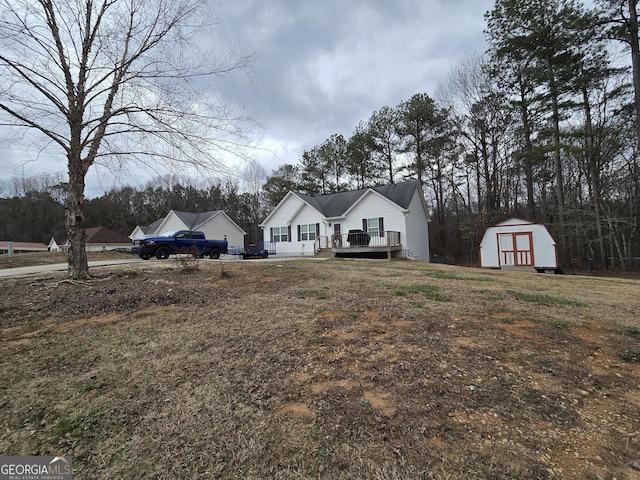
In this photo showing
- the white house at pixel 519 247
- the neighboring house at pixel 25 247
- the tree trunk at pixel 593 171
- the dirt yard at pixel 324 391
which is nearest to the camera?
the dirt yard at pixel 324 391

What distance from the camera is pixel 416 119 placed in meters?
24.8

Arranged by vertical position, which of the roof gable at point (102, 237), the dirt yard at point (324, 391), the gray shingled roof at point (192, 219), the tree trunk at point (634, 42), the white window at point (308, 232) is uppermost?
Answer: the tree trunk at point (634, 42)

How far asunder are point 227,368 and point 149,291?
386cm

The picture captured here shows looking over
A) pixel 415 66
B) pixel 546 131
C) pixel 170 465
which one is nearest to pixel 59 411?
pixel 170 465

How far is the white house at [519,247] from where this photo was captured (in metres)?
14.6

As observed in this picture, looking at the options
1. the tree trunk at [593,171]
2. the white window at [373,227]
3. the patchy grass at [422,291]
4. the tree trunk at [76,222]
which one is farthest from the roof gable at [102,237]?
the tree trunk at [593,171]

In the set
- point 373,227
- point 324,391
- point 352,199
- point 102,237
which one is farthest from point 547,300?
point 102,237

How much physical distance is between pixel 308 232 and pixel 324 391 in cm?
1932

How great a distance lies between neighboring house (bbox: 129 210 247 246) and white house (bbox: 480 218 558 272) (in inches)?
973

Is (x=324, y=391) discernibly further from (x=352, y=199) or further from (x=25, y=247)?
(x=25, y=247)

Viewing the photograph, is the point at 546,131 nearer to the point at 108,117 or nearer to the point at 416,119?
the point at 416,119

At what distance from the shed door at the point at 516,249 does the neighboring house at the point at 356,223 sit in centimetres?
517

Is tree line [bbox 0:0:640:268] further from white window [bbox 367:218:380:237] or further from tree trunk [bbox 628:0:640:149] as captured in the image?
white window [bbox 367:218:380:237]

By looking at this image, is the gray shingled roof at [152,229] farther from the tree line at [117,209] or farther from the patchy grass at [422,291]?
the patchy grass at [422,291]
